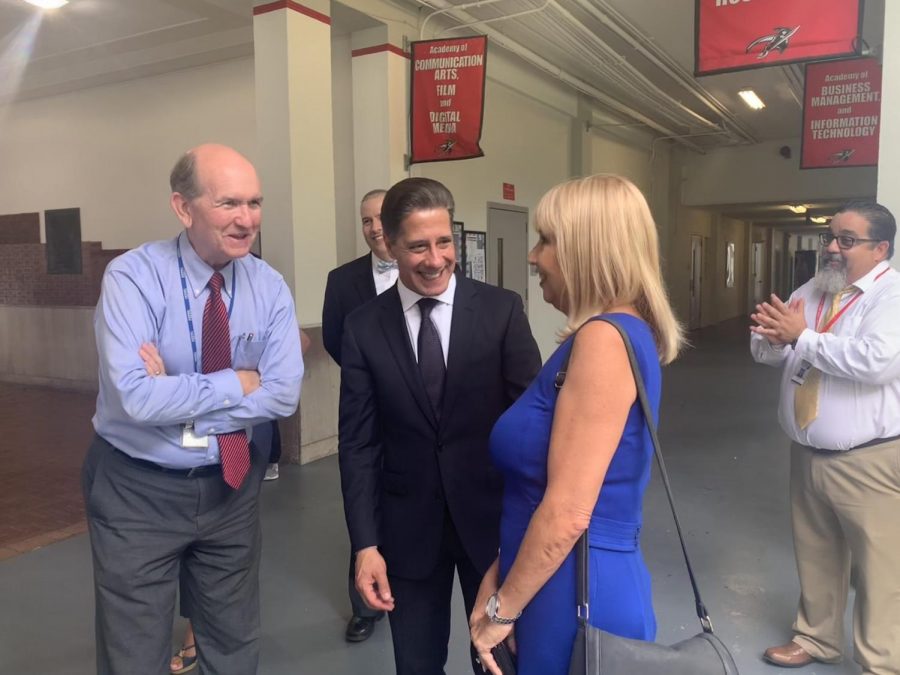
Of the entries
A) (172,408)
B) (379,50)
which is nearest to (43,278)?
(379,50)

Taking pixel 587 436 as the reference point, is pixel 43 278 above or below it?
above

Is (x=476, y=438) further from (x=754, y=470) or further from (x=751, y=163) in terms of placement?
(x=751, y=163)

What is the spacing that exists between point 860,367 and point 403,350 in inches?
63.7

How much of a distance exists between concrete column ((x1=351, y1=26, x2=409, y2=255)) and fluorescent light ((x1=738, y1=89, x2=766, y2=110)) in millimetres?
6205

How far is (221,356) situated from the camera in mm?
1759

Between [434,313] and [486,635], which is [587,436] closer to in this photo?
[486,635]

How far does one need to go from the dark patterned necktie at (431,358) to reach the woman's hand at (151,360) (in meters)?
0.62

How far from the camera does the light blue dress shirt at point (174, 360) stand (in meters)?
1.59

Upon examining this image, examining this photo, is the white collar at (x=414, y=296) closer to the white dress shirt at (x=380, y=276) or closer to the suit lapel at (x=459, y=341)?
the suit lapel at (x=459, y=341)

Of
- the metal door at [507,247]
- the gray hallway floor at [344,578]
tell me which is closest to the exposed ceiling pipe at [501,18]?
the metal door at [507,247]

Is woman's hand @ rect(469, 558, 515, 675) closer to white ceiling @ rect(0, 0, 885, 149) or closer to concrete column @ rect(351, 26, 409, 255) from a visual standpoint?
concrete column @ rect(351, 26, 409, 255)

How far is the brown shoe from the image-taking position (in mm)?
2592

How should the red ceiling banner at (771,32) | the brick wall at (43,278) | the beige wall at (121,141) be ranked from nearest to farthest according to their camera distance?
1. the red ceiling banner at (771,32)
2. the beige wall at (121,141)
3. the brick wall at (43,278)

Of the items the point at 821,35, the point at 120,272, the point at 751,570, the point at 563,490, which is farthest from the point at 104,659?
the point at 821,35
